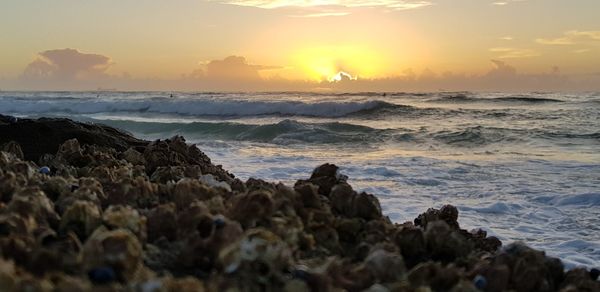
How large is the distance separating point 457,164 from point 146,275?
11570 millimetres

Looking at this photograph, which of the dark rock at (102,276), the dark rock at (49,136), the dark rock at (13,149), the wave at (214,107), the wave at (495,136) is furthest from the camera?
the wave at (214,107)

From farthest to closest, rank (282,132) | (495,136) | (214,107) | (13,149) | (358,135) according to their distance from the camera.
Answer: (214,107) → (282,132) → (358,135) → (495,136) → (13,149)

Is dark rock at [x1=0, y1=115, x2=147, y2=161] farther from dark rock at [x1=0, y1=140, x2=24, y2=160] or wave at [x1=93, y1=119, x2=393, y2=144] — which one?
wave at [x1=93, y1=119, x2=393, y2=144]

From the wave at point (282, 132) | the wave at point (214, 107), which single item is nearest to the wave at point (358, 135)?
the wave at point (282, 132)

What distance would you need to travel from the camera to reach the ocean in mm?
7340

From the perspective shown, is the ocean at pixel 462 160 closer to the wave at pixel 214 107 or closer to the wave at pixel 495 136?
the wave at pixel 495 136

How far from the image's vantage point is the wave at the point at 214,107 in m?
33.6

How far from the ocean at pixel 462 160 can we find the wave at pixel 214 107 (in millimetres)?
325

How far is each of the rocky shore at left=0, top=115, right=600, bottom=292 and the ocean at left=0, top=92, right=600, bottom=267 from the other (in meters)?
Answer: 3.44

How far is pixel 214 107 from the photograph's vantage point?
38.1 m

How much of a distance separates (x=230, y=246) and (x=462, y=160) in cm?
1221

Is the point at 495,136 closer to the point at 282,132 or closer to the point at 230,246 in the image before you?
the point at 282,132

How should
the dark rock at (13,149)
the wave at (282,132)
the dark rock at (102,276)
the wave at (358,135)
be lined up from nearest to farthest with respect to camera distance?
the dark rock at (102,276)
the dark rock at (13,149)
the wave at (358,135)
the wave at (282,132)

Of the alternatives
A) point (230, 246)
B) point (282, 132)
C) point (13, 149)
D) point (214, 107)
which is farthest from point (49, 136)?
point (214, 107)
